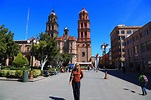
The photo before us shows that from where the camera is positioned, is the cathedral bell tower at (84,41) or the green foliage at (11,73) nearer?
the green foliage at (11,73)

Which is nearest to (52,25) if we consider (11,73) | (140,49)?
(140,49)

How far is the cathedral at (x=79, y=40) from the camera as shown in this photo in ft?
251

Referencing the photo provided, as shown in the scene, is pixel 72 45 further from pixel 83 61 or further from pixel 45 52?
pixel 45 52

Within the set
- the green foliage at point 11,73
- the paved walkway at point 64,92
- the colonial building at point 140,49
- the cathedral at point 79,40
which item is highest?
the cathedral at point 79,40

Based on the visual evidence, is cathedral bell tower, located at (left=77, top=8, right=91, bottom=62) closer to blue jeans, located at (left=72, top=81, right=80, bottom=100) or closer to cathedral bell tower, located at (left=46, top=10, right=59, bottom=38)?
cathedral bell tower, located at (left=46, top=10, right=59, bottom=38)

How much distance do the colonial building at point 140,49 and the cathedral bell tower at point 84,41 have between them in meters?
35.1

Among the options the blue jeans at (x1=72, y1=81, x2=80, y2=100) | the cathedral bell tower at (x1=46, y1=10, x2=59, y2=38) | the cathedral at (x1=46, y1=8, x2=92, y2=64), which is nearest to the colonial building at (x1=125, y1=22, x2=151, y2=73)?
the blue jeans at (x1=72, y1=81, x2=80, y2=100)

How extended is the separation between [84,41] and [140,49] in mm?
45588

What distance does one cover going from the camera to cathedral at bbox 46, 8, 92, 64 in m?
76.4

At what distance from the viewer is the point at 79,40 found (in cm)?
7931

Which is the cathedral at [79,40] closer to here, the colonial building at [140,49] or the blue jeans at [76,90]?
the colonial building at [140,49]

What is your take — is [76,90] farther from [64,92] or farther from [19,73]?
[19,73]

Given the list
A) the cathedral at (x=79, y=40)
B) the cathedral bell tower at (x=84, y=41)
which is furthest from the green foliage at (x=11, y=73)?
the cathedral bell tower at (x=84, y=41)

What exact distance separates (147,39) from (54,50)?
784 inches
